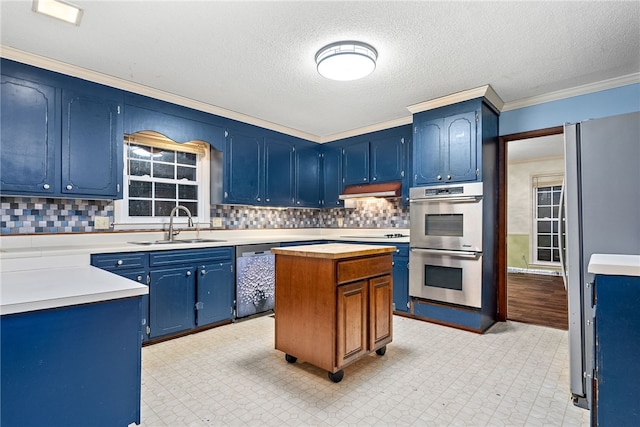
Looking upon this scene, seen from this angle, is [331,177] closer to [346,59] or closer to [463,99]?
[463,99]

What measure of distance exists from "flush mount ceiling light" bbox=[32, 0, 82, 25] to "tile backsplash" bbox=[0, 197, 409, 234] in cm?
151

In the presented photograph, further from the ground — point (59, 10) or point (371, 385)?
point (59, 10)

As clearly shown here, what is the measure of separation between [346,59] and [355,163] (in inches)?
91.5

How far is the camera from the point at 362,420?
5.89 ft

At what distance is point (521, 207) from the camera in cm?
708

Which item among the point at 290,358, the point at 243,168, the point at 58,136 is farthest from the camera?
the point at 243,168

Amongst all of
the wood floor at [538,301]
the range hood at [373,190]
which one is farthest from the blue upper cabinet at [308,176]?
the wood floor at [538,301]

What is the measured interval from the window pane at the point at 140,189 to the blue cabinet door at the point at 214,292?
1.05 meters

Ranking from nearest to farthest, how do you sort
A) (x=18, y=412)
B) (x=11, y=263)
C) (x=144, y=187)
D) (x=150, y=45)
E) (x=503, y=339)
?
(x=18, y=412) < (x=11, y=263) < (x=150, y=45) < (x=503, y=339) < (x=144, y=187)

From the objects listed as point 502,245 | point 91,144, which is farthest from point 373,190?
point 91,144

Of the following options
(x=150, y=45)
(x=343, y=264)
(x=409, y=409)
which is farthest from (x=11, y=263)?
(x=409, y=409)

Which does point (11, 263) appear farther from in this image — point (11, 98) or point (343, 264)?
point (343, 264)

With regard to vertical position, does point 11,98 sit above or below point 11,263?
above

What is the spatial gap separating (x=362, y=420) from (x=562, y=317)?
316 cm
